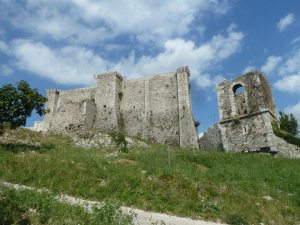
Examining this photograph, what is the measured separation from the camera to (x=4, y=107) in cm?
2095

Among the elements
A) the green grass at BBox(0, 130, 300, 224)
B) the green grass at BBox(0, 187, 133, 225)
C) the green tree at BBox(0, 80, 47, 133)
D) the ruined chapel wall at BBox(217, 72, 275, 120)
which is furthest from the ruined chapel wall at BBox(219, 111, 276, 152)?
the green grass at BBox(0, 187, 133, 225)

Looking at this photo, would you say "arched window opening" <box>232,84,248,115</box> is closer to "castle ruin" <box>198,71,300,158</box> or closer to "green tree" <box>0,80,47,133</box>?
"castle ruin" <box>198,71,300,158</box>

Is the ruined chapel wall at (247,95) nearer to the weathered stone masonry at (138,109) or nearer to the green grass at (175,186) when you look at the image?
the weathered stone masonry at (138,109)

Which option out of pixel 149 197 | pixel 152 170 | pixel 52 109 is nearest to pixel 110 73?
pixel 52 109

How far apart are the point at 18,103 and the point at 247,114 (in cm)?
1934

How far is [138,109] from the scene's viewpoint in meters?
41.2

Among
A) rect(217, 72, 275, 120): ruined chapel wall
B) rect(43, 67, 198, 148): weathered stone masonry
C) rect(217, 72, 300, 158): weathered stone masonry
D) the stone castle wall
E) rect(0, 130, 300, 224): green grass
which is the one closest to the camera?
rect(0, 130, 300, 224): green grass

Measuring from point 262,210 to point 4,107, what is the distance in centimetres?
1718

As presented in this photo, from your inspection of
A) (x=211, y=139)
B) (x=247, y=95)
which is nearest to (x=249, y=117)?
(x=247, y=95)

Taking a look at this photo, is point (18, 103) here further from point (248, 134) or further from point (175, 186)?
point (248, 134)

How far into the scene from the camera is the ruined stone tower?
2711 centimetres

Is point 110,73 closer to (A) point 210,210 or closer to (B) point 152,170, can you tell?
(B) point 152,170

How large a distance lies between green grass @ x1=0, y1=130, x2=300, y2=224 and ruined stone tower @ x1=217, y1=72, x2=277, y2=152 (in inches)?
335

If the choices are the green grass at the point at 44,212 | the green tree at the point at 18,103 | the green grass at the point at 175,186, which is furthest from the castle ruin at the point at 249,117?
the green grass at the point at 44,212
